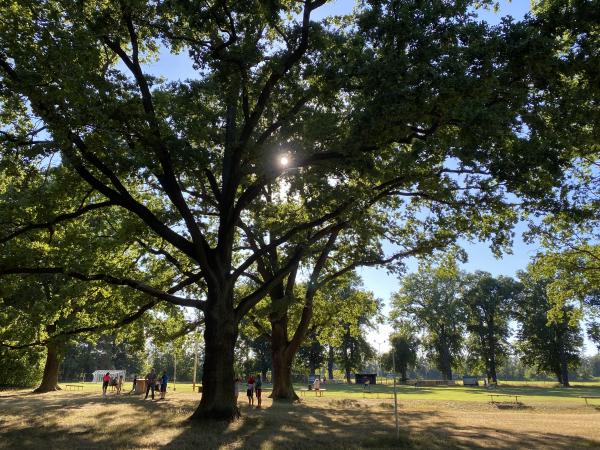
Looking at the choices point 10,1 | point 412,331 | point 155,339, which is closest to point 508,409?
point 155,339

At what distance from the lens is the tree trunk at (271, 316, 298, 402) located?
26312 millimetres

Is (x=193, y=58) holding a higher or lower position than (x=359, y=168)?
higher

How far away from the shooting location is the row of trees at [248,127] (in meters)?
11.4

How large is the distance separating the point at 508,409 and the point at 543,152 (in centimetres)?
1822

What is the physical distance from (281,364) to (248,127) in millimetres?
16483

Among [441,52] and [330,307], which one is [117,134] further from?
[330,307]

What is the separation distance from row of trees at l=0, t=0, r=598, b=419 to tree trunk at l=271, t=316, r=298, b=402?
8597mm

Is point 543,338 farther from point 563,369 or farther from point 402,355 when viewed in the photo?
point 402,355

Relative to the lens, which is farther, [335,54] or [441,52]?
[335,54]

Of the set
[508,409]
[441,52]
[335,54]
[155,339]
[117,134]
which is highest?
[335,54]

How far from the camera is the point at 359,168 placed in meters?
13.4

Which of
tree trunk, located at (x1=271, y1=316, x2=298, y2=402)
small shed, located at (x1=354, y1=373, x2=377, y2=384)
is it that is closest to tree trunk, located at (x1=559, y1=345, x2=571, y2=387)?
small shed, located at (x1=354, y1=373, x2=377, y2=384)

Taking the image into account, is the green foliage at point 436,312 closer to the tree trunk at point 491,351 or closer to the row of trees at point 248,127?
the tree trunk at point 491,351

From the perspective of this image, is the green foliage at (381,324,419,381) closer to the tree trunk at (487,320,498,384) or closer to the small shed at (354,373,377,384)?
the small shed at (354,373,377,384)
